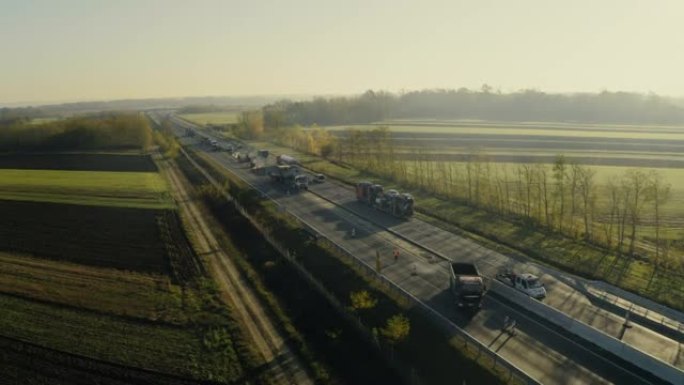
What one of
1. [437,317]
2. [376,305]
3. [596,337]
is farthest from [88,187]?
[596,337]

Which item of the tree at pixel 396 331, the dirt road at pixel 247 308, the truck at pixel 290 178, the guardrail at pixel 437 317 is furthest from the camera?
the truck at pixel 290 178

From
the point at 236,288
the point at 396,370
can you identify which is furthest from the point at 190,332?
the point at 396,370

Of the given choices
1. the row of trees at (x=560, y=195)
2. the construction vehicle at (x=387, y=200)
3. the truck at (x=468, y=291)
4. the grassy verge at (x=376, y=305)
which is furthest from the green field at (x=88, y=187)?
the truck at (x=468, y=291)

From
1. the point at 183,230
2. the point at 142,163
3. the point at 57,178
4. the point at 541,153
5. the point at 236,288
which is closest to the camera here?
the point at 236,288

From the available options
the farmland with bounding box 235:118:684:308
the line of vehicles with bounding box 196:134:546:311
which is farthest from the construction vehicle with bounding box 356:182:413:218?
the farmland with bounding box 235:118:684:308

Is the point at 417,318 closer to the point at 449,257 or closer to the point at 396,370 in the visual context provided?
the point at 396,370

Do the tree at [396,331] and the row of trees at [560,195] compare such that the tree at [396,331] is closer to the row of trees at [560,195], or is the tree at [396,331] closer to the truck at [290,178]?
the row of trees at [560,195]
